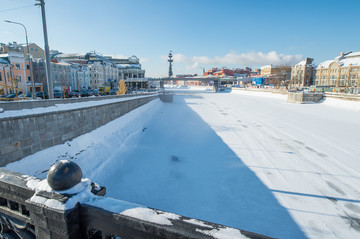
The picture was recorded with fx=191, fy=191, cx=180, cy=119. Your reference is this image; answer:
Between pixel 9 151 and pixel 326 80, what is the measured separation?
9062cm

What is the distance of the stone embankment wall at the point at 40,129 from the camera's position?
670cm

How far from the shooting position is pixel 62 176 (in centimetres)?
195

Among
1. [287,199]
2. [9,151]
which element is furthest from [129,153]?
[287,199]

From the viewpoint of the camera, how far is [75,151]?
9.47 metres

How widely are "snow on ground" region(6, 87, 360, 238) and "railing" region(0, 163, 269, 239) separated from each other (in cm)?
21

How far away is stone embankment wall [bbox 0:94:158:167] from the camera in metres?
6.70

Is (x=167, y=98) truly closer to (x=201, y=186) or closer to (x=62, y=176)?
(x=201, y=186)

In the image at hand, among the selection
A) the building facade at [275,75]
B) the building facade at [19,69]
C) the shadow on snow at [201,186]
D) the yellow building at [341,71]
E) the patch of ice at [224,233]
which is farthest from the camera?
the building facade at [275,75]

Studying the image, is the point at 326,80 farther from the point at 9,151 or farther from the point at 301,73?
the point at 9,151

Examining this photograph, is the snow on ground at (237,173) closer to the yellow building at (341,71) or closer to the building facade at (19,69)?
the building facade at (19,69)

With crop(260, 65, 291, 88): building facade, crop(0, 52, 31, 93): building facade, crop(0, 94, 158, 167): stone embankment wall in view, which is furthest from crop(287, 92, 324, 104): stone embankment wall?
crop(260, 65, 291, 88): building facade

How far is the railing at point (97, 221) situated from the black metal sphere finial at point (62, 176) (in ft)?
0.31

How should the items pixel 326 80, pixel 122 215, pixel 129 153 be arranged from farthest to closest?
pixel 326 80 → pixel 129 153 → pixel 122 215

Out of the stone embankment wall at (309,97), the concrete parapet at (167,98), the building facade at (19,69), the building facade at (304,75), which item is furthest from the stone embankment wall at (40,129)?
the building facade at (304,75)
